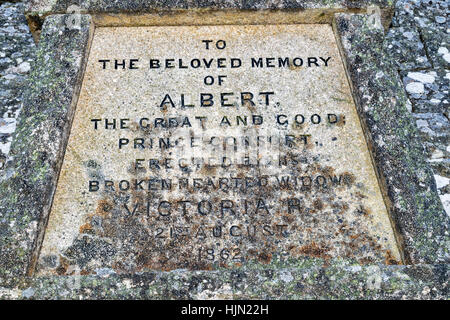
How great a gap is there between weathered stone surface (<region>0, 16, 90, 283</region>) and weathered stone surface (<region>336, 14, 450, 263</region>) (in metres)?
1.54

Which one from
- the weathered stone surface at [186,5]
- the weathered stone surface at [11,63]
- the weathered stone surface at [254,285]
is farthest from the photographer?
the weathered stone surface at [11,63]

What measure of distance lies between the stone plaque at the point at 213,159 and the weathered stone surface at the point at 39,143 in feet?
0.25

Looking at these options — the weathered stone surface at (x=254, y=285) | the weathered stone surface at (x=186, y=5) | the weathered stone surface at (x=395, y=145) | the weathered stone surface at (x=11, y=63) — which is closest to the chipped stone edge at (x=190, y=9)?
the weathered stone surface at (x=186, y=5)

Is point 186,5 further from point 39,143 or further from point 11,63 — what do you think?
point 11,63

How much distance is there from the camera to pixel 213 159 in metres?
2.54

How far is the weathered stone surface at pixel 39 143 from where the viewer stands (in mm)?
2256

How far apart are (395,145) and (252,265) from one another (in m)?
0.96

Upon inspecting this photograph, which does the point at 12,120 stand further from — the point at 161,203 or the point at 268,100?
the point at 268,100

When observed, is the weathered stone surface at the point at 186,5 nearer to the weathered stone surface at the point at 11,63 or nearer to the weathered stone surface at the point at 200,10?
the weathered stone surface at the point at 200,10

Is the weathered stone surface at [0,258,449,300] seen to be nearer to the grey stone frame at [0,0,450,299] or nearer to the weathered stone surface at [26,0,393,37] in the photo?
the grey stone frame at [0,0,450,299]

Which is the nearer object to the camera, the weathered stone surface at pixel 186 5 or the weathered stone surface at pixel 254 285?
the weathered stone surface at pixel 254 285

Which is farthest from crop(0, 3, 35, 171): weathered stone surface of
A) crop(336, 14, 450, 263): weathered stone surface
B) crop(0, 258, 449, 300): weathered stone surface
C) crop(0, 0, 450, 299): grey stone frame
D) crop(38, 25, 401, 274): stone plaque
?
crop(336, 14, 450, 263): weathered stone surface

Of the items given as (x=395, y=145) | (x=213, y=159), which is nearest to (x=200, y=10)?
(x=213, y=159)
